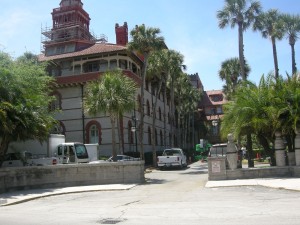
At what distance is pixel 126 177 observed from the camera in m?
21.3

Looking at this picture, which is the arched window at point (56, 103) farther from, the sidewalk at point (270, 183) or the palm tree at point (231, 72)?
the sidewalk at point (270, 183)

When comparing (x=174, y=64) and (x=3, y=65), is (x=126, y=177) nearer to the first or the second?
(x=3, y=65)

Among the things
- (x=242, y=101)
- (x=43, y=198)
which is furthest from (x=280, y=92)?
(x=43, y=198)

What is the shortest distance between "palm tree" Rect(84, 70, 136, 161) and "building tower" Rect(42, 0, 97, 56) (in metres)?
23.6

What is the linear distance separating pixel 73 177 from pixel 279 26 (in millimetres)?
25862

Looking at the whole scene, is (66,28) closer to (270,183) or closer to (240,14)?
(240,14)

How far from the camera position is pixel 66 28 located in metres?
53.0

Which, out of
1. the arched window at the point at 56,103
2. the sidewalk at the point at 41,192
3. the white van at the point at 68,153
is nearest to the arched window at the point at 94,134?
the arched window at the point at 56,103

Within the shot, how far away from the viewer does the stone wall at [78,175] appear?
20.2m

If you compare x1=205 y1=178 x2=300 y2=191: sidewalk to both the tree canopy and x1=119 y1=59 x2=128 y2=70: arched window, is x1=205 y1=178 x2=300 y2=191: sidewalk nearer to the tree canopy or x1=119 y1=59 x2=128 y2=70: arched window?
the tree canopy

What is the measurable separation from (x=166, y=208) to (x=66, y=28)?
147ft

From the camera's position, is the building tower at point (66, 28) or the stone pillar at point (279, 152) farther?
the building tower at point (66, 28)

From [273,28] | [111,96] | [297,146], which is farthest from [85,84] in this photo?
[297,146]

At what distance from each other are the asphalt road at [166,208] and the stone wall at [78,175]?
3555 millimetres
